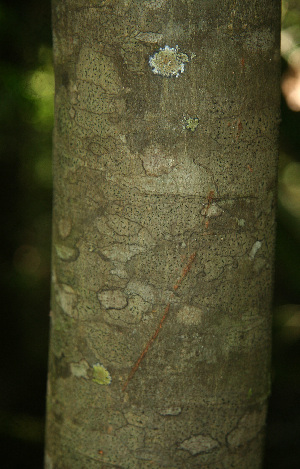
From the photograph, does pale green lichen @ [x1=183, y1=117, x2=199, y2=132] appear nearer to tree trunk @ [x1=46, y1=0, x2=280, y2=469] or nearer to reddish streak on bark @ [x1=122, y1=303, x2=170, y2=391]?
tree trunk @ [x1=46, y1=0, x2=280, y2=469]

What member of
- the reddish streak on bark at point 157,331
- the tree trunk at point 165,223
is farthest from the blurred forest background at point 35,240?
the reddish streak on bark at point 157,331

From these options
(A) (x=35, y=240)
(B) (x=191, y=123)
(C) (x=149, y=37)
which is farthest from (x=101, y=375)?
(A) (x=35, y=240)

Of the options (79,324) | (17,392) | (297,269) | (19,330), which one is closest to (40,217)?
(19,330)

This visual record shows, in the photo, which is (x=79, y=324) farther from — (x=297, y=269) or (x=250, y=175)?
(x=297, y=269)

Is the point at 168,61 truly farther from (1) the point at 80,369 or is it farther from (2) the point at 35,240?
(2) the point at 35,240

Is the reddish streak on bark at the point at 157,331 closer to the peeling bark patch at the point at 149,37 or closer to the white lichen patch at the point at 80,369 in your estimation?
the white lichen patch at the point at 80,369
